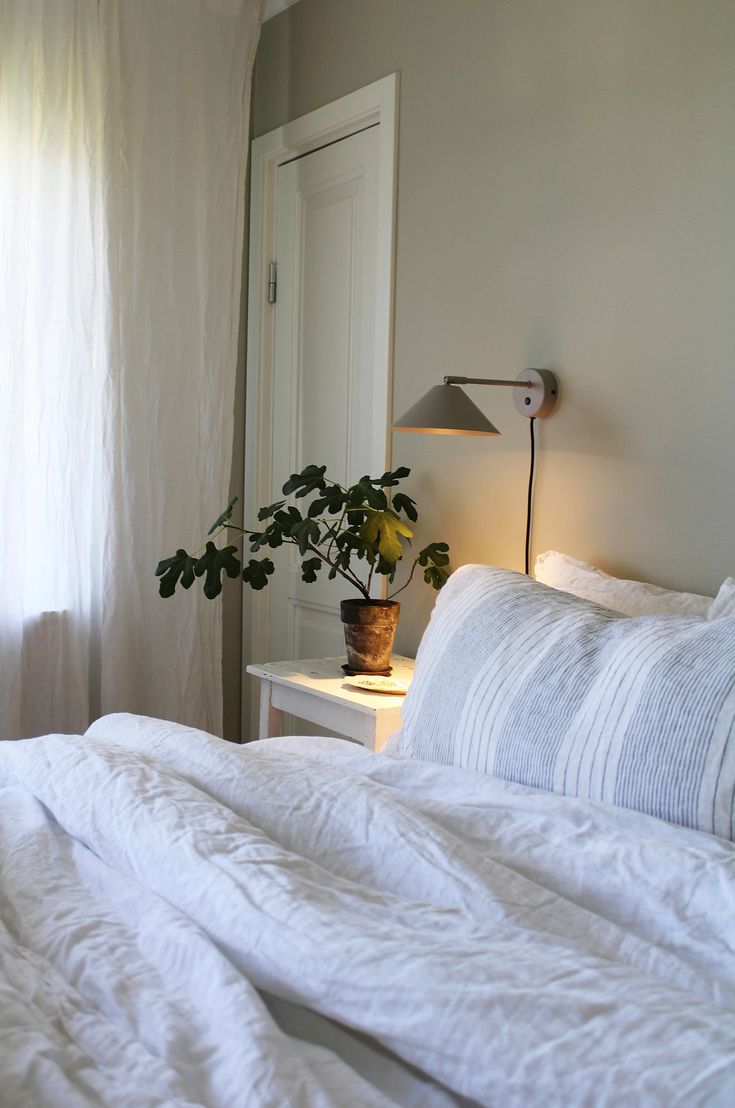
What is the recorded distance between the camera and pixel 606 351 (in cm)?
220

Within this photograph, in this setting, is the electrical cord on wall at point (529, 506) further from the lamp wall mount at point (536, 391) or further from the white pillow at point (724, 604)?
the white pillow at point (724, 604)

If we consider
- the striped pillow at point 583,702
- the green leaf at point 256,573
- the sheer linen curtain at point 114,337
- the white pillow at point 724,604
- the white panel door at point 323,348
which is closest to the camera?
the striped pillow at point 583,702

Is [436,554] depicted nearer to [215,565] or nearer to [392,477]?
[392,477]

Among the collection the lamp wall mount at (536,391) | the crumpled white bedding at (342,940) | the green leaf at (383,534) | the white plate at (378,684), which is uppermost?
the lamp wall mount at (536,391)

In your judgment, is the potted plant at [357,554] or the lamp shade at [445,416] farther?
the potted plant at [357,554]

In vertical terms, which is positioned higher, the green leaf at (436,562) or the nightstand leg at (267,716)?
the green leaf at (436,562)

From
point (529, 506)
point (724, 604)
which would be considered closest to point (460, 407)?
point (529, 506)

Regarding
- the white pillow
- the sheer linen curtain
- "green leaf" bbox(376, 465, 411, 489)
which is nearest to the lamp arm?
"green leaf" bbox(376, 465, 411, 489)

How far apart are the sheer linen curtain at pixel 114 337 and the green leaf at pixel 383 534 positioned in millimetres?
951

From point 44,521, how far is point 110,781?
184 cm

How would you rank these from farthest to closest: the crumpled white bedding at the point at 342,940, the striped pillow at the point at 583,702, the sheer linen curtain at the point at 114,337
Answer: the sheer linen curtain at the point at 114,337 < the striped pillow at the point at 583,702 < the crumpled white bedding at the point at 342,940

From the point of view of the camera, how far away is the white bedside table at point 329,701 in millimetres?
2268

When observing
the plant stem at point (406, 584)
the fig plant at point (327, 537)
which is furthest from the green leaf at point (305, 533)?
the plant stem at point (406, 584)

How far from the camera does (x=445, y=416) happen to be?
2.19 m
